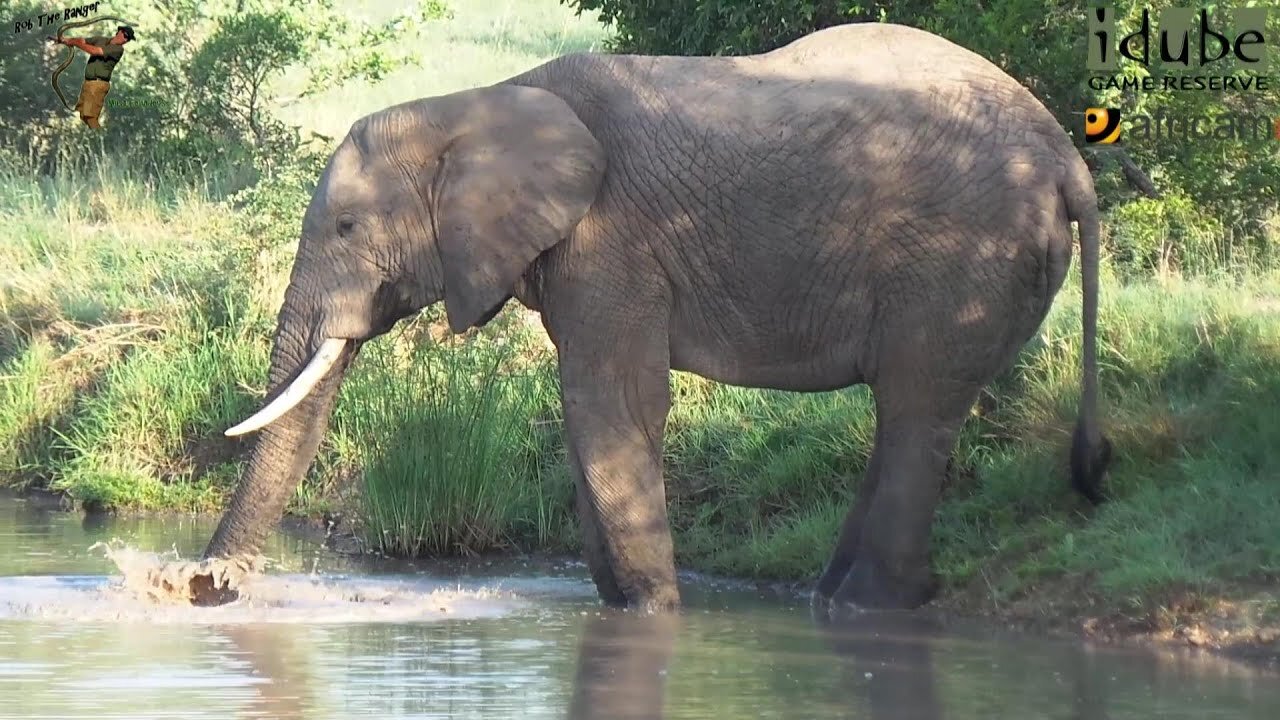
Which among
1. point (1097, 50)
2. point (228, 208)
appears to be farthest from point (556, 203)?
point (228, 208)

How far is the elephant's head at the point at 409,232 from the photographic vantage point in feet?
32.2

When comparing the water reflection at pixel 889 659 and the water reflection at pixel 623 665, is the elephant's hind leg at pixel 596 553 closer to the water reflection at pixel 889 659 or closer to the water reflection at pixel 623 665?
the water reflection at pixel 623 665

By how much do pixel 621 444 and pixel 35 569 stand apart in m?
3.32

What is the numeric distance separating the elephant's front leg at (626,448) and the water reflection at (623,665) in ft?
0.70

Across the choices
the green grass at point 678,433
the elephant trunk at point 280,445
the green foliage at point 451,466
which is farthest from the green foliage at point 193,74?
the elephant trunk at point 280,445

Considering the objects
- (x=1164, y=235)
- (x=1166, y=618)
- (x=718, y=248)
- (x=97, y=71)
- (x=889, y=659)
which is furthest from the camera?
(x=97, y=71)

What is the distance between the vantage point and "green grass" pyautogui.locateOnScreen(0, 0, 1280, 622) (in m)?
9.88

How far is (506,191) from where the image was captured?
9859 mm

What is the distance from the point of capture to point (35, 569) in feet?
36.5

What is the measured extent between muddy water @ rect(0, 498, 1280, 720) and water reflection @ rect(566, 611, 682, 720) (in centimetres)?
2

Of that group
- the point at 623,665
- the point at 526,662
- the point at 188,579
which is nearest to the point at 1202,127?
the point at 623,665

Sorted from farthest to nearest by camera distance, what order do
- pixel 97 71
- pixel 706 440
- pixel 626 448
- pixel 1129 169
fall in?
pixel 97 71, pixel 1129 169, pixel 706 440, pixel 626 448

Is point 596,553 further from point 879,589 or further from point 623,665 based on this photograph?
point 623,665

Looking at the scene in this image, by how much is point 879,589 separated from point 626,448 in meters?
1.31
